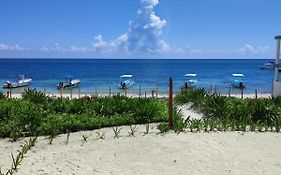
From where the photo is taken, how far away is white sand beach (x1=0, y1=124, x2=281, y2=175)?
884 centimetres

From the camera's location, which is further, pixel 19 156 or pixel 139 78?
pixel 139 78

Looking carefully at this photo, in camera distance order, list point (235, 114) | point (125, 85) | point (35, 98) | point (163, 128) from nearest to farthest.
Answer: point (163, 128) < point (235, 114) < point (35, 98) < point (125, 85)

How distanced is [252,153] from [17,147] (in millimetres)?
6213

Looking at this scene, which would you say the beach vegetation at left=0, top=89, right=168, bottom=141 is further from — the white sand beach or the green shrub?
the white sand beach

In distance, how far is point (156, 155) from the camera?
9773 mm

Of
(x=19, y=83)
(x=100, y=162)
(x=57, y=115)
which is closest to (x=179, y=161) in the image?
(x=100, y=162)

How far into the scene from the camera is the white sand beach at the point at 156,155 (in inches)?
348

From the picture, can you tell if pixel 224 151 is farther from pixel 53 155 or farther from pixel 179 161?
pixel 53 155

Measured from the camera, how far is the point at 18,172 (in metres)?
8.34

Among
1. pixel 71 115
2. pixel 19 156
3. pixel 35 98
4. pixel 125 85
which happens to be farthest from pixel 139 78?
→ pixel 19 156

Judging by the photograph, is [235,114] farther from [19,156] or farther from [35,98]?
[19,156]

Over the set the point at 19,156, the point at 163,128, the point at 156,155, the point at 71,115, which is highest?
the point at 71,115

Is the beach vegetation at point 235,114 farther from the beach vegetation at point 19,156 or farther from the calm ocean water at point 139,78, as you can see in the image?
the calm ocean water at point 139,78

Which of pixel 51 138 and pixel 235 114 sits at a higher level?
pixel 235 114
